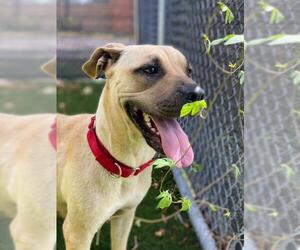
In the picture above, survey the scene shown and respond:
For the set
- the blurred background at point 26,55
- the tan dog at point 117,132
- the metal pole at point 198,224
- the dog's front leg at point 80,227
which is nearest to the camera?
the blurred background at point 26,55

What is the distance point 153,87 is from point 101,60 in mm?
A: 197

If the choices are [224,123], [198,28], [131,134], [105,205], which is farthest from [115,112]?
[198,28]

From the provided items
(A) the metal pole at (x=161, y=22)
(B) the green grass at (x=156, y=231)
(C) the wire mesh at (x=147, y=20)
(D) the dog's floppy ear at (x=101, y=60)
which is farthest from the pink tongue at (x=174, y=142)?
(C) the wire mesh at (x=147, y=20)

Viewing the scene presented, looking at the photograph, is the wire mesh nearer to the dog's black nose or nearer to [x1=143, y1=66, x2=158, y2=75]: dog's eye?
[x1=143, y1=66, x2=158, y2=75]: dog's eye

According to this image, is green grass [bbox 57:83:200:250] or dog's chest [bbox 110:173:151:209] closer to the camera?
dog's chest [bbox 110:173:151:209]

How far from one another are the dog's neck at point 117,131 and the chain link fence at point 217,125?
0.54 feet

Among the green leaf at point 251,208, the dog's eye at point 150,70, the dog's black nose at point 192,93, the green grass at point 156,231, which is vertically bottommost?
the green grass at point 156,231

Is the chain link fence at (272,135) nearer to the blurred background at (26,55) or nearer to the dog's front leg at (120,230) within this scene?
the dog's front leg at (120,230)

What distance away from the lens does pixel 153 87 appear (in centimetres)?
159

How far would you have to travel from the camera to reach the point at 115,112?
167 cm

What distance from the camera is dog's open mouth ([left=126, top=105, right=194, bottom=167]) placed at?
1521 mm

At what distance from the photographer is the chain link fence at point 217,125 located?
1.82 meters

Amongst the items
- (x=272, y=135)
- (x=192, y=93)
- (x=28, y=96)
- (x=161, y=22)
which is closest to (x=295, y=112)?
(x=272, y=135)

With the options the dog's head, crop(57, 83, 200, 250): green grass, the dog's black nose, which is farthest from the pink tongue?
crop(57, 83, 200, 250): green grass
